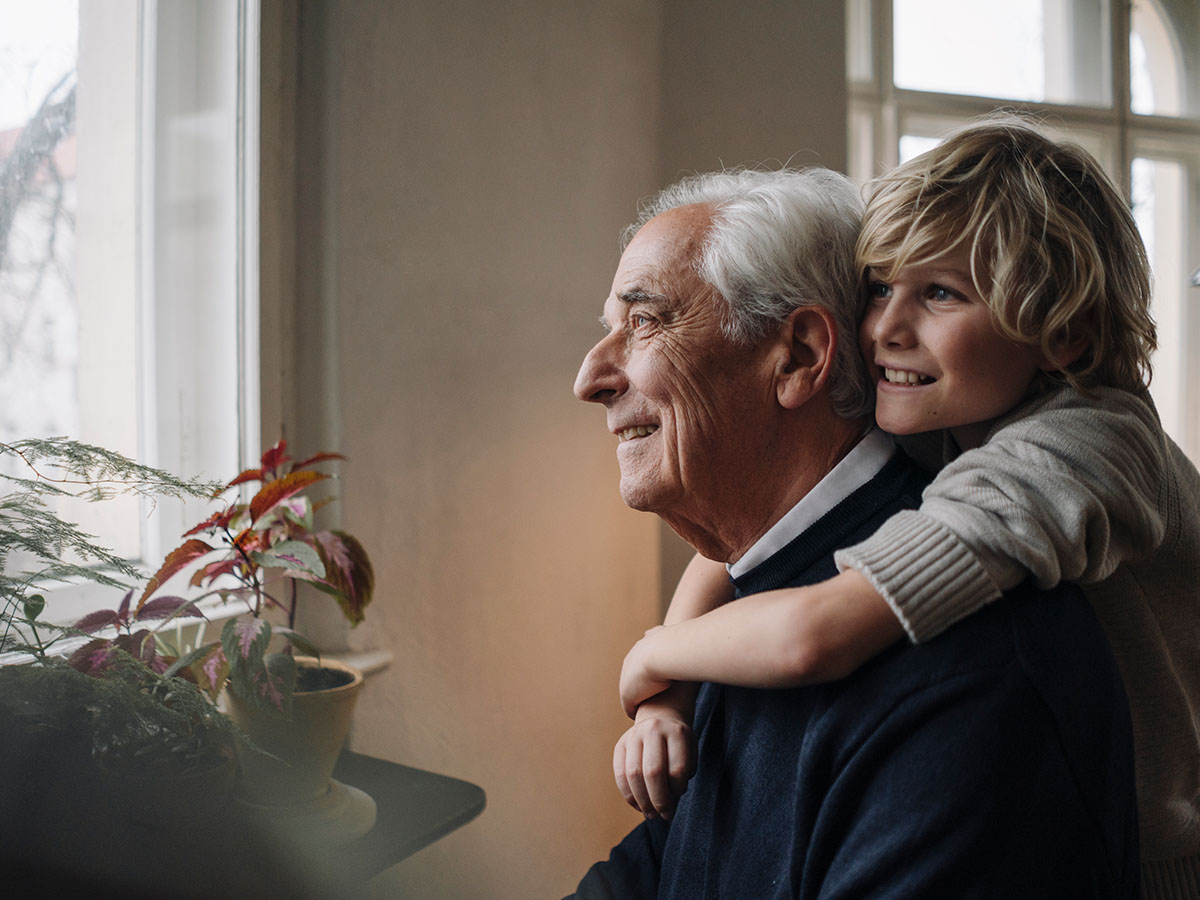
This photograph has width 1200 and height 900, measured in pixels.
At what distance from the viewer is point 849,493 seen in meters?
1.06

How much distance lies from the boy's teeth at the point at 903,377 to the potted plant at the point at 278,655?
778 millimetres

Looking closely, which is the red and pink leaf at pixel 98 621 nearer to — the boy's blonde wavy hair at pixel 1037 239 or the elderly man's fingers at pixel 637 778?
the elderly man's fingers at pixel 637 778

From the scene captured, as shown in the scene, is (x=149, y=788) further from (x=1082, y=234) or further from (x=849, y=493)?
(x=1082, y=234)

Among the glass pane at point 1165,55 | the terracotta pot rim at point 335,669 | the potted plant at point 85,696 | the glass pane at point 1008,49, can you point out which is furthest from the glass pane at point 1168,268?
the potted plant at point 85,696

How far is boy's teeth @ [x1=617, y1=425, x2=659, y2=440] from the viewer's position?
116cm

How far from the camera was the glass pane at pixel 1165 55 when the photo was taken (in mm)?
4086

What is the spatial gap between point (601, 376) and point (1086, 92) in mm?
3853

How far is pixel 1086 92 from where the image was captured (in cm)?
400

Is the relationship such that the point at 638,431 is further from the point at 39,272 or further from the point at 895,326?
the point at 39,272

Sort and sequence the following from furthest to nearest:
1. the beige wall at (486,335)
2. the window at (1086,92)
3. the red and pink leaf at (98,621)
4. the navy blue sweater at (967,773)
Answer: the window at (1086,92) → the beige wall at (486,335) → the red and pink leaf at (98,621) → the navy blue sweater at (967,773)

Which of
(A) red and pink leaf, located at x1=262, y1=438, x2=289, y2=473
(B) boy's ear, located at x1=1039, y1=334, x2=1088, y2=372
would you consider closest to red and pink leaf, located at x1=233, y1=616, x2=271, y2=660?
(A) red and pink leaf, located at x1=262, y1=438, x2=289, y2=473

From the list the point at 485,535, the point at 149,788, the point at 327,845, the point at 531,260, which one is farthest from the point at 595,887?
the point at 531,260

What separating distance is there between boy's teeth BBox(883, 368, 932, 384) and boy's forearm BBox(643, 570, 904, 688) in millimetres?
273

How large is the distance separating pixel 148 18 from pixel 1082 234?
5.30ft
